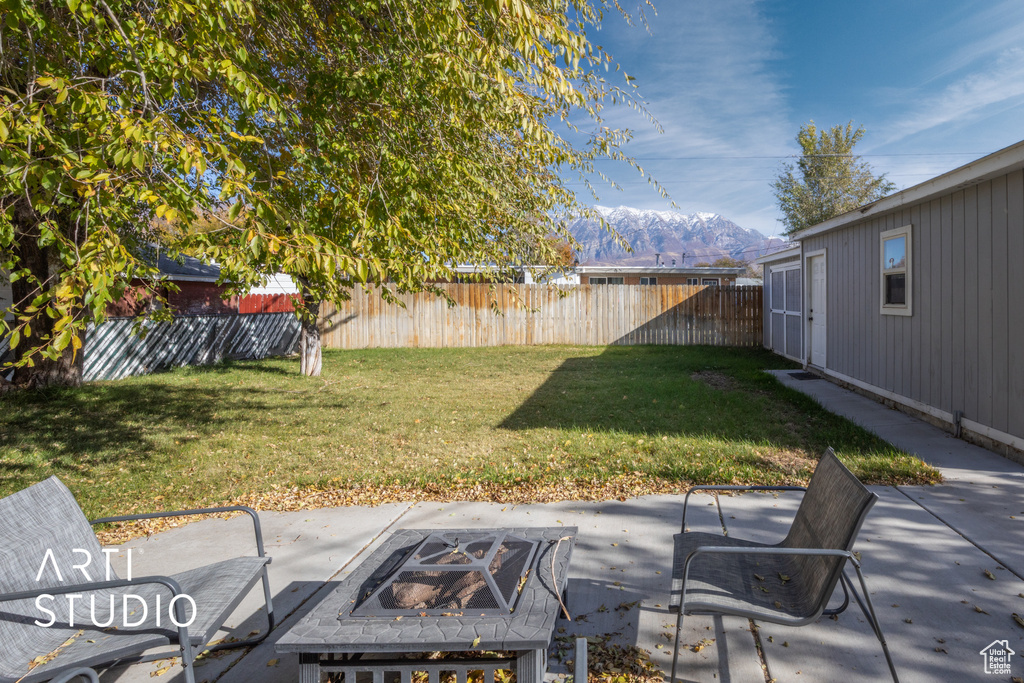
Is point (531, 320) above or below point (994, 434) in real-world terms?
above

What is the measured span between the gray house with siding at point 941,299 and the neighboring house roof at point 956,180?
0.5 inches

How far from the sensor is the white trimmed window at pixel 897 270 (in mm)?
7281

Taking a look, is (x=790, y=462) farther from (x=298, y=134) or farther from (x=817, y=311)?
(x=817, y=311)

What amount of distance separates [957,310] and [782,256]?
7435mm

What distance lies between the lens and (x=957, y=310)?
623 centimetres

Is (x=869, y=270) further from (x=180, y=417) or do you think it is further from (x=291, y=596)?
(x=180, y=417)

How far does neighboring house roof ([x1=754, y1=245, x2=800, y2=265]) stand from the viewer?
1249 centimetres

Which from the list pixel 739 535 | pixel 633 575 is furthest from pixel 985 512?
pixel 633 575

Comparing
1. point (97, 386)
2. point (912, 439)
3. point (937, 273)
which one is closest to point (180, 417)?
point (97, 386)

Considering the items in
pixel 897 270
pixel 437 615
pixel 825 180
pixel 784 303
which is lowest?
pixel 437 615

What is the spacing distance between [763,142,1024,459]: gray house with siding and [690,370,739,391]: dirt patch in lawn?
1685mm

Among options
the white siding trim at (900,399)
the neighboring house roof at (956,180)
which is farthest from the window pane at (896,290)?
the white siding trim at (900,399)

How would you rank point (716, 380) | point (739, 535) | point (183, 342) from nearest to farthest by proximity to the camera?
point (739, 535) → point (716, 380) → point (183, 342)

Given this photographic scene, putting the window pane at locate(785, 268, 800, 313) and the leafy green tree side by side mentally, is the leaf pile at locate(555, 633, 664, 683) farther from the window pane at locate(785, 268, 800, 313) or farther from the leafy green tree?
the window pane at locate(785, 268, 800, 313)
